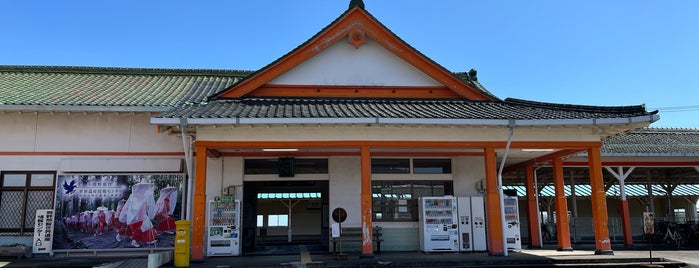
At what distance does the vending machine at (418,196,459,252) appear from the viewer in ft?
44.5

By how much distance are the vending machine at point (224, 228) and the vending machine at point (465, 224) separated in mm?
5629

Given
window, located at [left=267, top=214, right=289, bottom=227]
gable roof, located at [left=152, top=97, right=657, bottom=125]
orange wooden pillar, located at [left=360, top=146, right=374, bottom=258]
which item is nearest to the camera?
gable roof, located at [left=152, top=97, right=657, bottom=125]

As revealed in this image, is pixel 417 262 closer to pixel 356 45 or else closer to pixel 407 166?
pixel 407 166

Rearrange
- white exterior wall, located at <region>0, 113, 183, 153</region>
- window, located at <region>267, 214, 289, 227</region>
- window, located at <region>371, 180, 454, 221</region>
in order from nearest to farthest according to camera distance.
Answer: white exterior wall, located at <region>0, 113, 183, 153</region>, window, located at <region>371, 180, 454, 221</region>, window, located at <region>267, 214, 289, 227</region>

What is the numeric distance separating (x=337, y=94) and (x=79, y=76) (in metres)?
9.27

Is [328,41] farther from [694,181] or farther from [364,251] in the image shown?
[694,181]

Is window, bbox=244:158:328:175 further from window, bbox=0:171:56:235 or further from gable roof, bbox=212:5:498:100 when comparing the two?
window, bbox=0:171:56:235

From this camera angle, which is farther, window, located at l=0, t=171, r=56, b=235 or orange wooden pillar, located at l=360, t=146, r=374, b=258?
window, located at l=0, t=171, r=56, b=235

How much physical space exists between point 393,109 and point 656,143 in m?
13.7

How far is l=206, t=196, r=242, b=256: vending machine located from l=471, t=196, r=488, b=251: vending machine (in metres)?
5.98

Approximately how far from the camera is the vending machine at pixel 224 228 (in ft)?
42.7

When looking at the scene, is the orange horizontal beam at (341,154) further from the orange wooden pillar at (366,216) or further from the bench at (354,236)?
the orange wooden pillar at (366,216)

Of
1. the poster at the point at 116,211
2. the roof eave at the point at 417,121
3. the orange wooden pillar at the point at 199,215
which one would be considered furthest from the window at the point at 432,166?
the poster at the point at 116,211

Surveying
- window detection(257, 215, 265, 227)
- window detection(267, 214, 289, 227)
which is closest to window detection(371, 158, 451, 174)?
Result: window detection(257, 215, 265, 227)
